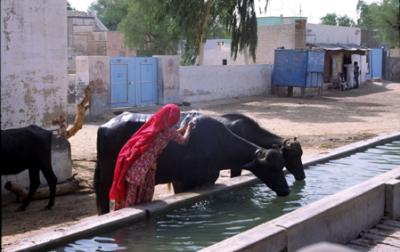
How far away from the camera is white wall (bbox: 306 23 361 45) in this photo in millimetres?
34438

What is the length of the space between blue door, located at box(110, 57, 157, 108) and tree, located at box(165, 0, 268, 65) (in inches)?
196

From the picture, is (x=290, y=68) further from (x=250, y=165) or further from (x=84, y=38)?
(x=250, y=165)

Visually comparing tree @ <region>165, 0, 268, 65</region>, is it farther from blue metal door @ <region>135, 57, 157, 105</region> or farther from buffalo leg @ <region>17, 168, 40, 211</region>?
buffalo leg @ <region>17, 168, 40, 211</region>

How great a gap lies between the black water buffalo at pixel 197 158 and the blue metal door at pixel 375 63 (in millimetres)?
32618

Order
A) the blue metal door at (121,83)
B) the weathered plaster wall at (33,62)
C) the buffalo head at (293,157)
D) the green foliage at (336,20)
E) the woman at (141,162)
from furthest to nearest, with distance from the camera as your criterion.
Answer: the green foliage at (336,20), the blue metal door at (121,83), the weathered plaster wall at (33,62), the buffalo head at (293,157), the woman at (141,162)

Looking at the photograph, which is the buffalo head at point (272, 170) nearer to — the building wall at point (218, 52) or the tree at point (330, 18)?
the building wall at point (218, 52)

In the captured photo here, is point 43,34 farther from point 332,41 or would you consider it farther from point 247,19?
point 332,41

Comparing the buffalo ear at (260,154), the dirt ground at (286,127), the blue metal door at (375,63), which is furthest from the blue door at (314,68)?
the buffalo ear at (260,154)

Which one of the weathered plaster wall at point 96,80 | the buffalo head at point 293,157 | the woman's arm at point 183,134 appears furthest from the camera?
the weathered plaster wall at point 96,80

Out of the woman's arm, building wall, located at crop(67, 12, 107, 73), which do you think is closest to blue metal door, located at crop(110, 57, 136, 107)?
the woman's arm

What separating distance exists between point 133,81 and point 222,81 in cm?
568

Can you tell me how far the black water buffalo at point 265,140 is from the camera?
735 centimetres

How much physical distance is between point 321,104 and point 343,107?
140 cm

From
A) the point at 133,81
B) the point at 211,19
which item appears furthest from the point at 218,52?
the point at 133,81
